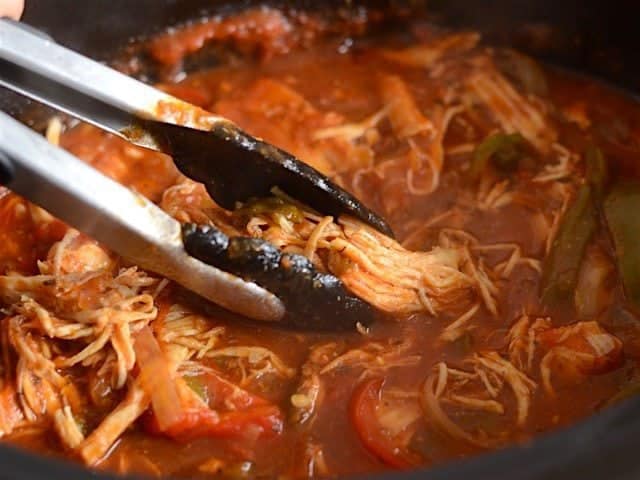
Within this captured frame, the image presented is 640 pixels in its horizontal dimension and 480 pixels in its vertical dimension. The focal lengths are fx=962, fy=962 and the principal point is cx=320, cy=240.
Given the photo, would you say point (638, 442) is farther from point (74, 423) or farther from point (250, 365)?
point (74, 423)

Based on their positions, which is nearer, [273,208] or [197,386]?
[197,386]

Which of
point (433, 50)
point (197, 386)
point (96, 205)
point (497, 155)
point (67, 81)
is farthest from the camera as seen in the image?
point (433, 50)

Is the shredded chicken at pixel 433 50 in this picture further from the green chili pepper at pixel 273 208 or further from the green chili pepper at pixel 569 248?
the green chili pepper at pixel 273 208

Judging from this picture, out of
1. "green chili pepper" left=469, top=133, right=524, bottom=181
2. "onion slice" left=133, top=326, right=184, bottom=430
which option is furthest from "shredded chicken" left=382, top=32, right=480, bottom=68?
"onion slice" left=133, top=326, right=184, bottom=430

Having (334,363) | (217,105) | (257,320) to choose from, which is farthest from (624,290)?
(217,105)

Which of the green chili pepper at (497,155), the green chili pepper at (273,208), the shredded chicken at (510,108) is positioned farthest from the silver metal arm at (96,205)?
the shredded chicken at (510,108)

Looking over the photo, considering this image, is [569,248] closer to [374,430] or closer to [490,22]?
[374,430]

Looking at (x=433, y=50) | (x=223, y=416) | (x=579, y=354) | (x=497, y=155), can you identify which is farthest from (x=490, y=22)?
(x=223, y=416)
